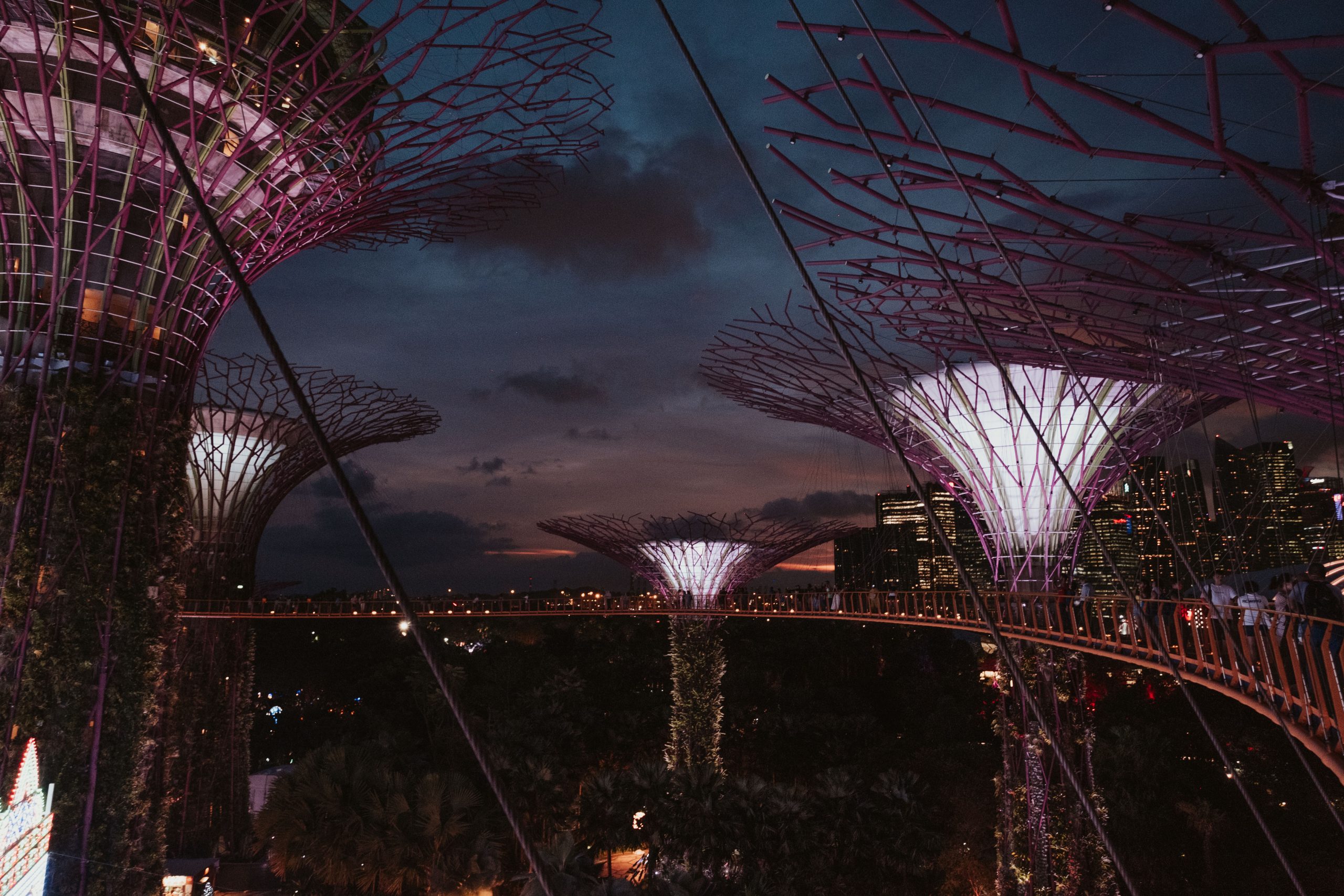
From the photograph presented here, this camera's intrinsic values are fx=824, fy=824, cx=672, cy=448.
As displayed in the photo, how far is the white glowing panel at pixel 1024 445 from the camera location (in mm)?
16797


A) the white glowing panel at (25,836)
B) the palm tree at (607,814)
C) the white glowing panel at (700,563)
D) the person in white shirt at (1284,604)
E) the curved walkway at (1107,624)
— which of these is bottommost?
the palm tree at (607,814)

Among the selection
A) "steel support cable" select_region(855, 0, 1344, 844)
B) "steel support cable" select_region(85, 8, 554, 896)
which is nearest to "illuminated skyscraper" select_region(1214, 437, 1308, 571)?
"steel support cable" select_region(855, 0, 1344, 844)

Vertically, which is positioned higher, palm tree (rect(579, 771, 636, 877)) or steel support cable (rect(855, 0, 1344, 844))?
steel support cable (rect(855, 0, 1344, 844))

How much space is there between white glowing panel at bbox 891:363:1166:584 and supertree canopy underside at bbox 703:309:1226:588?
0.02 meters

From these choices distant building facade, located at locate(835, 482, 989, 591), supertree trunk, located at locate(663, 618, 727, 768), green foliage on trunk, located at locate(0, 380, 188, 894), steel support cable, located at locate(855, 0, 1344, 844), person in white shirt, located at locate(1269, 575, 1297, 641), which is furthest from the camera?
distant building facade, located at locate(835, 482, 989, 591)

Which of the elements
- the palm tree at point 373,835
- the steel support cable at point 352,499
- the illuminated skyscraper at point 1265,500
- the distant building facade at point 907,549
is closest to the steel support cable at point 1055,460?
the steel support cable at point 352,499

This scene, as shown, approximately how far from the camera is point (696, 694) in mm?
25234

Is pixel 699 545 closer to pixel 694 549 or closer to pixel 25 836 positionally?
pixel 694 549

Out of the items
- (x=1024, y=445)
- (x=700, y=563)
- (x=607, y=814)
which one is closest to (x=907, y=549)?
(x=700, y=563)

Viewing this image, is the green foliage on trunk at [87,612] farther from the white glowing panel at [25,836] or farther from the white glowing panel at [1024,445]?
the white glowing panel at [1024,445]

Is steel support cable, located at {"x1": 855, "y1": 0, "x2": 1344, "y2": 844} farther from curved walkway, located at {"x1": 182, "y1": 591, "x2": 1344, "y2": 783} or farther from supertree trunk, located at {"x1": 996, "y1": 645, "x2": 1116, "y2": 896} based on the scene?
supertree trunk, located at {"x1": 996, "y1": 645, "x2": 1116, "y2": 896}

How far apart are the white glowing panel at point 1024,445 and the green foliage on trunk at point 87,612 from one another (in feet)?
47.4

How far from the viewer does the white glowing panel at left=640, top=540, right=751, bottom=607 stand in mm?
→ 27828

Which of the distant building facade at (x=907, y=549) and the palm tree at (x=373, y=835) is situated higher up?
the distant building facade at (x=907, y=549)
